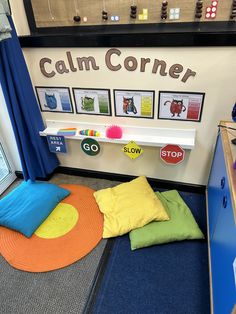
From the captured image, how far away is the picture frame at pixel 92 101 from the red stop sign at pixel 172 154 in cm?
44

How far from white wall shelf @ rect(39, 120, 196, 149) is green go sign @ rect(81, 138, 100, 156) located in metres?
0.04

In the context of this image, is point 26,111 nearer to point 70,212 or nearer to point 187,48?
point 70,212

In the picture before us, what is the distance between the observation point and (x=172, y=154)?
1522mm

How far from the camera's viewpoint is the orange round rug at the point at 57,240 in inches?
53.1

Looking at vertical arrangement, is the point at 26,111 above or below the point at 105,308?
above

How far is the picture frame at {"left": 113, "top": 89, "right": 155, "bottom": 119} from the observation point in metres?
1.44

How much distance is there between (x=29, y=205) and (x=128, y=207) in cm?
67

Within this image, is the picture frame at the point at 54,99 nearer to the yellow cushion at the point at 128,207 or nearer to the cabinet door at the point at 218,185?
the yellow cushion at the point at 128,207

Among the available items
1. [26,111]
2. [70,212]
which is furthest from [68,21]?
[70,212]

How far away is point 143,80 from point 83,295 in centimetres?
123

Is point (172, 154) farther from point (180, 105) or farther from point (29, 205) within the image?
point (29, 205)

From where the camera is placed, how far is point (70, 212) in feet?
5.31

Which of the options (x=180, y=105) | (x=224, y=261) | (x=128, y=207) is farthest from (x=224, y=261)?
(x=180, y=105)

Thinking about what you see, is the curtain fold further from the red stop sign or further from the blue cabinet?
the blue cabinet
